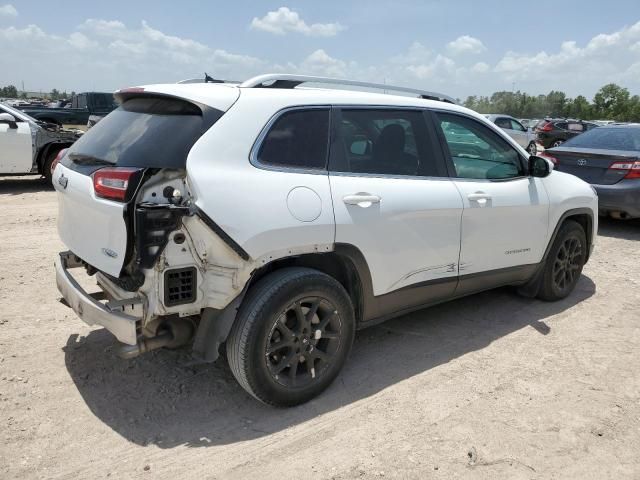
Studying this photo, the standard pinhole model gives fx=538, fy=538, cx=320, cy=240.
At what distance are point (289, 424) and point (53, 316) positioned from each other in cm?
236

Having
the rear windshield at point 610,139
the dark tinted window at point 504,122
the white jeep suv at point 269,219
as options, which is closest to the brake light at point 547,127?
the dark tinted window at point 504,122

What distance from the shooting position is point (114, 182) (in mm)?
2734

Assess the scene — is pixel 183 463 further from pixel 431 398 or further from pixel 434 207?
pixel 434 207

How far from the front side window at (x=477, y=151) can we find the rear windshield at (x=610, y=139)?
4851 millimetres

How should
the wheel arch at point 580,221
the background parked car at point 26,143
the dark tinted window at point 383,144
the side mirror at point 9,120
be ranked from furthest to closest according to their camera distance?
the background parked car at point 26,143 → the side mirror at point 9,120 → the wheel arch at point 580,221 → the dark tinted window at point 383,144

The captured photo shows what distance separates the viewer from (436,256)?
12.4ft

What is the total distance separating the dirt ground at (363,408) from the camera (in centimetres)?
275

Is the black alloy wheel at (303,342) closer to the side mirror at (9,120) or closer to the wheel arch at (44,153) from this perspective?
the side mirror at (9,120)

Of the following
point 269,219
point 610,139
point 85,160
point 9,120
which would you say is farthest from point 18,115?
point 610,139

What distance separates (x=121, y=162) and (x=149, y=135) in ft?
0.70

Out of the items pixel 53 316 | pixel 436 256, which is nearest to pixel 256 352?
pixel 436 256

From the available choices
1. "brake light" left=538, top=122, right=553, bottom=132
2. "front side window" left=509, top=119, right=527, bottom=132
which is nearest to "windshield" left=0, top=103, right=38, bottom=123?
"front side window" left=509, top=119, right=527, bottom=132

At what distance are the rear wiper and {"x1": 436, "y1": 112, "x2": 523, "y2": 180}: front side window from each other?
2331 millimetres

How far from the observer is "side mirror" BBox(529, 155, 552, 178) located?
14.7 feet
